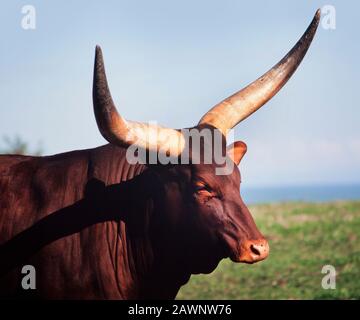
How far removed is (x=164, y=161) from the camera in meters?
4.90

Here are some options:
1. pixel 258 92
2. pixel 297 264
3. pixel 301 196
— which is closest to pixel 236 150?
pixel 258 92

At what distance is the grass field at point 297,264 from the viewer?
977cm

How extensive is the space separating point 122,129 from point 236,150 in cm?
101

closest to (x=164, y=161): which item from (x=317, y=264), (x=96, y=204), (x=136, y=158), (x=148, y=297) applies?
(x=136, y=158)

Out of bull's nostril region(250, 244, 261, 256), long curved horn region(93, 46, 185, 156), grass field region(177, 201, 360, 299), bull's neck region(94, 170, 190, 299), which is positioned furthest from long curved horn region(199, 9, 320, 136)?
grass field region(177, 201, 360, 299)

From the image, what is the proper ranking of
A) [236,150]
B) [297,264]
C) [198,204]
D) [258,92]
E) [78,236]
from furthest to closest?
1. [297,264]
2. [258,92]
3. [236,150]
4. [78,236]
5. [198,204]

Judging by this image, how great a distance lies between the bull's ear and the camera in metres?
5.14

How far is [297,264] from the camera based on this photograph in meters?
11.4

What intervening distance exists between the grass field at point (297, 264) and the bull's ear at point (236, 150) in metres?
4.40

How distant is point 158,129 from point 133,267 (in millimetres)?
1012

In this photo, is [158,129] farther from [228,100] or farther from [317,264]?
[317,264]

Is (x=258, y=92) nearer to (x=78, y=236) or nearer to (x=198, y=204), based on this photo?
(x=198, y=204)

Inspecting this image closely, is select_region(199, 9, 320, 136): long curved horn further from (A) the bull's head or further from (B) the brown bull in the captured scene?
(A) the bull's head
